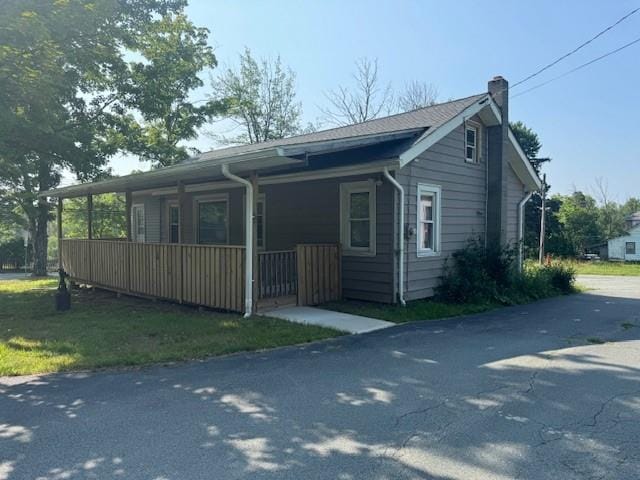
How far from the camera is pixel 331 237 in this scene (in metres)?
10.9

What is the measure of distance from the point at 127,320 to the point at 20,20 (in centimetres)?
528

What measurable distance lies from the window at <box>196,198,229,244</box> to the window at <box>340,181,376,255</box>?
480 centimetres

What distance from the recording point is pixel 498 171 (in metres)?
12.2

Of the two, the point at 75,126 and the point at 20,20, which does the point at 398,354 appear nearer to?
the point at 20,20

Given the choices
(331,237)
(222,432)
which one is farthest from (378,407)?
(331,237)

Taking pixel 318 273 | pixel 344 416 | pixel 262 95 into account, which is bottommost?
pixel 344 416

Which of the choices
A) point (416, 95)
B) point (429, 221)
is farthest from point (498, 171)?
point (416, 95)

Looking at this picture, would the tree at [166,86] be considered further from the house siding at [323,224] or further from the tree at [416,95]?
the tree at [416,95]

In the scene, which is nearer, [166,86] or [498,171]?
[498,171]

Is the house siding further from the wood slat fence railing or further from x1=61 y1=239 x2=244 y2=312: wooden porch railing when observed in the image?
x1=61 y1=239 x2=244 y2=312: wooden porch railing

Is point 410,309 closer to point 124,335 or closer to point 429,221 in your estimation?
point 429,221

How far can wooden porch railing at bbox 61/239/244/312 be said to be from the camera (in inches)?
355

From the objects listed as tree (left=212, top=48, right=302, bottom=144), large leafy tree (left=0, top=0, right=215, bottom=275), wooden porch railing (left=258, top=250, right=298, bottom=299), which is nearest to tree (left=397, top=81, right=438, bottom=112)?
tree (left=212, top=48, right=302, bottom=144)

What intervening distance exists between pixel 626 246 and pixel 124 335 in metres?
52.9
